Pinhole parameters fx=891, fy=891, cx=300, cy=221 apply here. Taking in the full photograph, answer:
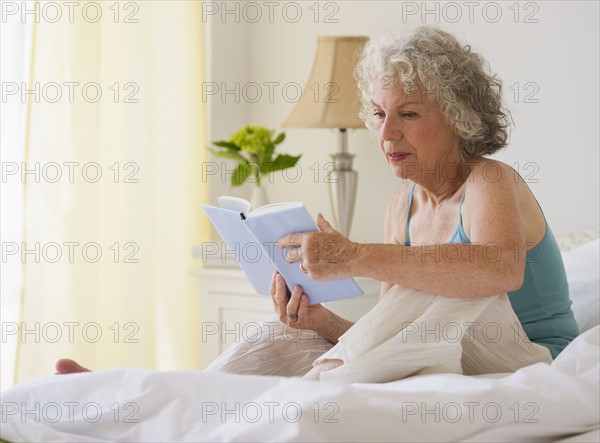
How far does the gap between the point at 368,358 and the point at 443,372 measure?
0.37 feet

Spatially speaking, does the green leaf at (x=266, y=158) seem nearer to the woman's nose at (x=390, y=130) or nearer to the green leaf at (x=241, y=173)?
the green leaf at (x=241, y=173)

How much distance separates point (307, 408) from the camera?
3.36ft

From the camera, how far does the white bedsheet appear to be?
1.03 meters

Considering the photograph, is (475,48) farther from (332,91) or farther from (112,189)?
(112,189)

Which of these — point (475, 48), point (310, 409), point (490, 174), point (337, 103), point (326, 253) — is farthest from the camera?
point (337, 103)

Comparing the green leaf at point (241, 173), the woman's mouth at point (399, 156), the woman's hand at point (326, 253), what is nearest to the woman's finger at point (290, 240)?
the woman's hand at point (326, 253)

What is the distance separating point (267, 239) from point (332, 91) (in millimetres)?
1508

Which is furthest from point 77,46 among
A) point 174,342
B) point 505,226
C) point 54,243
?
point 505,226

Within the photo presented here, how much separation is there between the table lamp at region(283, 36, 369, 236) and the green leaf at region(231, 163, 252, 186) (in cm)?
20

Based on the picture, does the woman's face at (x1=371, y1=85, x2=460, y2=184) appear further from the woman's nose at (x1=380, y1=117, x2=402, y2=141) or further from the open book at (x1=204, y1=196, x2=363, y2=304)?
the open book at (x1=204, y1=196, x2=363, y2=304)

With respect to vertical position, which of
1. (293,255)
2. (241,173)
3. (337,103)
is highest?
(337,103)

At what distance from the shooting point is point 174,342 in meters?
3.15

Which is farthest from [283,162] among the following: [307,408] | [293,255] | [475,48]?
[307,408]

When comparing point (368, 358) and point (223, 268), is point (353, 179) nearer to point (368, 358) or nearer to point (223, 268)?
point (223, 268)
